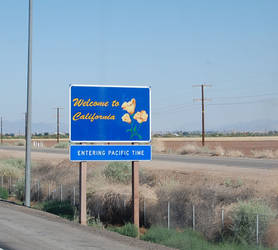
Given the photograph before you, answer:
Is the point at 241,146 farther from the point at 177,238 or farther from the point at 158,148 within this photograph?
the point at 177,238

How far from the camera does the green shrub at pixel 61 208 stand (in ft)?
77.8

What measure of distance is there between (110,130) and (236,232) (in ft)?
20.4

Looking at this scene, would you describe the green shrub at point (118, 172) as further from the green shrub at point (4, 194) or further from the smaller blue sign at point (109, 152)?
the smaller blue sign at point (109, 152)

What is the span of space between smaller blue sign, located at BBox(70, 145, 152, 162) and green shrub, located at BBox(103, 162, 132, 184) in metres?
9.02

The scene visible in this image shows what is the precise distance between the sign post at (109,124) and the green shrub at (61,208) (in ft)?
13.4

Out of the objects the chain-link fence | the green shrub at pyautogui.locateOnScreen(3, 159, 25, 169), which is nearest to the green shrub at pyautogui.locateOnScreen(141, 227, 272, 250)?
the chain-link fence

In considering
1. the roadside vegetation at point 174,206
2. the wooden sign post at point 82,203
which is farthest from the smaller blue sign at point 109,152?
the roadside vegetation at point 174,206

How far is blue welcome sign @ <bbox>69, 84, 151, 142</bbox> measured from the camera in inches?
790

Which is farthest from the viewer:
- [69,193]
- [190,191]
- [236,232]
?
[69,193]

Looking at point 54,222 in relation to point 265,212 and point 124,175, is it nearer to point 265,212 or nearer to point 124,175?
point 265,212

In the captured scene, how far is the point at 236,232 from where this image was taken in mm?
Result: 16766

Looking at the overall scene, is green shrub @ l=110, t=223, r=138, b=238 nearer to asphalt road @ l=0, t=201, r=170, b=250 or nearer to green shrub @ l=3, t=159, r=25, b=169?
asphalt road @ l=0, t=201, r=170, b=250

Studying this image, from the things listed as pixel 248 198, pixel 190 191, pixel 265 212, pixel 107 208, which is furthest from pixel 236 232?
pixel 107 208

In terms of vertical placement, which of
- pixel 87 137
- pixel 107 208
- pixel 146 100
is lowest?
pixel 107 208
